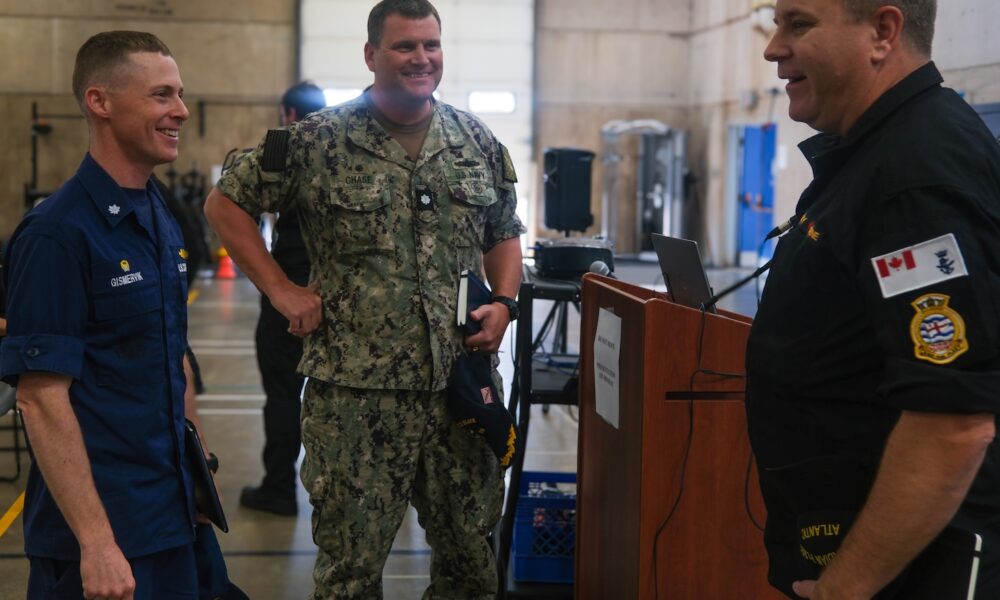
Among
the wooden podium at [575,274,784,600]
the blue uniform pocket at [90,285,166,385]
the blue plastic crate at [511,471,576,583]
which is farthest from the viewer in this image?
the blue plastic crate at [511,471,576,583]

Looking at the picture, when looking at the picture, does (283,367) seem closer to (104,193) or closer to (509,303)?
(509,303)

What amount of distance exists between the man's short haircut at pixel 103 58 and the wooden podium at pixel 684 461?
1214mm

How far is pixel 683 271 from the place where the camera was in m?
2.54

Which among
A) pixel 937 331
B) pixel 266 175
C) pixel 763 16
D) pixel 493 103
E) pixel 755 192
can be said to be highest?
pixel 763 16

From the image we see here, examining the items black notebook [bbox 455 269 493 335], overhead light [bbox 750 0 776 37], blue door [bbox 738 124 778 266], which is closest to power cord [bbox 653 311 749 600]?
black notebook [bbox 455 269 493 335]

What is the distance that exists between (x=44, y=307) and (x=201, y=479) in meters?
0.49

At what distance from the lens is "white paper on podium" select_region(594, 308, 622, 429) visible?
2.69 metres

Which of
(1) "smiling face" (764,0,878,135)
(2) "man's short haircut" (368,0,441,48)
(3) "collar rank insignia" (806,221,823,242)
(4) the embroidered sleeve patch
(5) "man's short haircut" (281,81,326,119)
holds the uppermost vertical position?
(5) "man's short haircut" (281,81,326,119)

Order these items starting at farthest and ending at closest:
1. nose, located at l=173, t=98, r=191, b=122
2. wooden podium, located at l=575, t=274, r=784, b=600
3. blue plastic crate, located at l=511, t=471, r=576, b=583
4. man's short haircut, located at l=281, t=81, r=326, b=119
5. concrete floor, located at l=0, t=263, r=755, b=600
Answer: man's short haircut, located at l=281, t=81, r=326, b=119
concrete floor, located at l=0, t=263, r=755, b=600
blue plastic crate, located at l=511, t=471, r=576, b=583
wooden podium, located at l=575, t=274, r=784, b=600
nose, located at l=173, t=98, r=191, b=122

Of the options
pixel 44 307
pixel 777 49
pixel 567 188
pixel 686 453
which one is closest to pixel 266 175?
pixel 44 307

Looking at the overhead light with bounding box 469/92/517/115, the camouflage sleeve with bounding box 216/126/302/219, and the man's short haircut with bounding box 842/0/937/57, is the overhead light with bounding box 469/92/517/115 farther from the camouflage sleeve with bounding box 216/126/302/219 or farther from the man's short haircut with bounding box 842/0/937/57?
the man's short haircut with bounding box 842/0/937/57

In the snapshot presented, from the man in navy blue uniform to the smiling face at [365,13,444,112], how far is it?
653mm

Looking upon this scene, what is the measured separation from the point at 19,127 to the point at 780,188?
11130mm

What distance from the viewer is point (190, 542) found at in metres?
2.03
